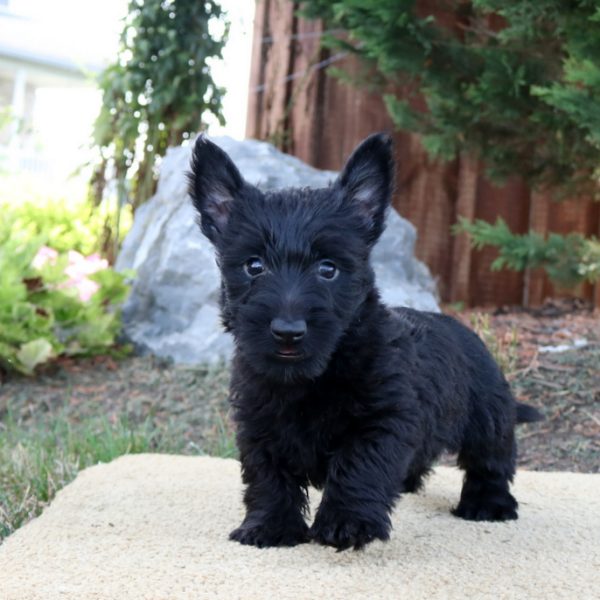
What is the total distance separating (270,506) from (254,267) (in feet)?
2.31

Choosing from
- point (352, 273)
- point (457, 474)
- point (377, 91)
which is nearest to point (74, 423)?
point (457, 474)

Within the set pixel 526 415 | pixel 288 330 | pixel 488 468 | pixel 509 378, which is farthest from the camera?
pixel 509 378

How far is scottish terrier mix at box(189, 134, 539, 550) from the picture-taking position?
2539mm

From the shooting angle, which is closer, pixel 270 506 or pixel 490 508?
pixel 270 506

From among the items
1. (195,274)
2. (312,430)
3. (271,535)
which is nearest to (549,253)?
(195,274)

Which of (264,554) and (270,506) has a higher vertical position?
(270,506)

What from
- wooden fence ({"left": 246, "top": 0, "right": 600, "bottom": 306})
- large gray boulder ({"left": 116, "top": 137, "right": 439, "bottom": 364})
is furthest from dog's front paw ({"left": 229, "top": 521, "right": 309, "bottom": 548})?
Result: wooden fence ({"left": 246, "top": 0, "right": 600, "bottom": 306})

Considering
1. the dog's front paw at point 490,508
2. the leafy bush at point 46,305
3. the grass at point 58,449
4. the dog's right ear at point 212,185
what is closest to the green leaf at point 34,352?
the leafy bush at point 46,305

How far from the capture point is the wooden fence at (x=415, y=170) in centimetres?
785

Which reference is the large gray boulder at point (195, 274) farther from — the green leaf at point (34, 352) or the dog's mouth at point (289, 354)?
the dog's mouth at point (289, 354)

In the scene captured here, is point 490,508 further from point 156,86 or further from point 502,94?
point 156,86

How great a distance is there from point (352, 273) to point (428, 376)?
0.53 m

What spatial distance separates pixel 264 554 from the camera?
2.65m

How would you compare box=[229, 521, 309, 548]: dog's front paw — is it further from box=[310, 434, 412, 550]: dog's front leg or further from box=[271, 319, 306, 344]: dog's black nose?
box=[271, 319, 306, 344]: dog's black nose
